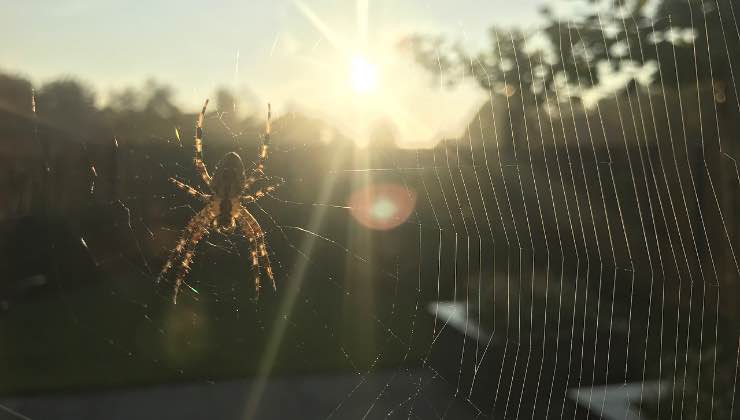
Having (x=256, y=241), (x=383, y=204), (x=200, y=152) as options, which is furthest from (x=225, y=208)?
(x=383, y=204)

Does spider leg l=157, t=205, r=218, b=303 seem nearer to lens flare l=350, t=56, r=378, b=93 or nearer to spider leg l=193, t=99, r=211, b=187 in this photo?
spider leg l=193, t=99, r=211, b=187

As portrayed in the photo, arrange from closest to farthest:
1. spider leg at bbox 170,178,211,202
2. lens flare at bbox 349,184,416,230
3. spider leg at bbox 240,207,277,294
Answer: spider leg at bbox 170,178,211,202 < spider leg at bbox 240,207,277,294 < lens flare at bbox 349,184,416,230

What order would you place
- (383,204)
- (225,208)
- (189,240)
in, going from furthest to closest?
1. (383,204)
2. (225,208)
3. (189,240)

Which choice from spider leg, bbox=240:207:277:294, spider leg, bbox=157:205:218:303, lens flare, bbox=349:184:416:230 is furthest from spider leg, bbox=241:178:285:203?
lens flare, bbox=349:184:416:230

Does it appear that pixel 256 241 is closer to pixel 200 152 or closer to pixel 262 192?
pixel 262 192

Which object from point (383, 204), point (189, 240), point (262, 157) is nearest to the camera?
point (262, 157)

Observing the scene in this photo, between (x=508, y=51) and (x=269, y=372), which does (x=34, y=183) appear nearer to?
(x=269, y=372)
